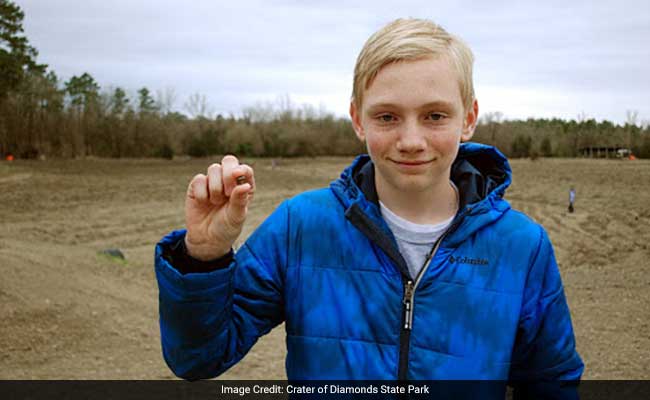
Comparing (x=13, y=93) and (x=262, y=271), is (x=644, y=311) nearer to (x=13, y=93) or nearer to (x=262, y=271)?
(x=262, y=271)

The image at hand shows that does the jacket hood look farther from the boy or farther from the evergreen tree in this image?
the evergreen tree

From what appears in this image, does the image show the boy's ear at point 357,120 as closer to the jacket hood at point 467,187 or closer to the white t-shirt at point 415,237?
the jacket hood at point 467,187

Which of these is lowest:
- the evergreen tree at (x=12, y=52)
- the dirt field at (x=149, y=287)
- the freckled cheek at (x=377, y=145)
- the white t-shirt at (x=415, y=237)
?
the dirt field at (x=149, y=287)

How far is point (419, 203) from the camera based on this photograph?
5.26ft

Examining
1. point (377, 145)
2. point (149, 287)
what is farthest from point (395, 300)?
point (149, 287)

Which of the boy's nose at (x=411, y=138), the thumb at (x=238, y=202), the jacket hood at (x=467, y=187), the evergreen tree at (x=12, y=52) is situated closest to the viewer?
the thumb at (x=238, y=202)

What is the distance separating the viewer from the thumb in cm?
123

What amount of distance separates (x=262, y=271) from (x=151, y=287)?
7.21 metres

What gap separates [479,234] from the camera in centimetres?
157

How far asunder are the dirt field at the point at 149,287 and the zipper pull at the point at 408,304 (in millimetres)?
2178

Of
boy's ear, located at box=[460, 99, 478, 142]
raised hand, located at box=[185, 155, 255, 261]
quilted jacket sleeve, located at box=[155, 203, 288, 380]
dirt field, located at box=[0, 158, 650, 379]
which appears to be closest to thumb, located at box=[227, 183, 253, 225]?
raised hand, located at box=[185, 155, 255, 261]

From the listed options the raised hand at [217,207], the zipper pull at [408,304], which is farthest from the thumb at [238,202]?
the zipper pull at [408,304]

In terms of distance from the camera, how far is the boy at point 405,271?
1472mm

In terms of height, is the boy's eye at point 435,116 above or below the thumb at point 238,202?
above
